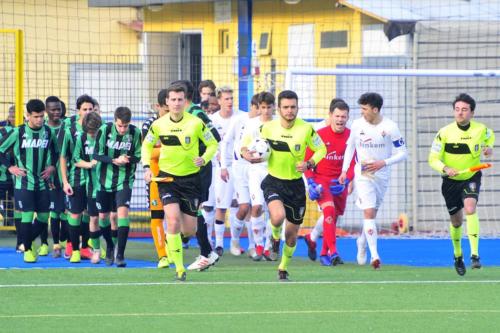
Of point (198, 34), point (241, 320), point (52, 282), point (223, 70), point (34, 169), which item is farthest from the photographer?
point (198, 34)

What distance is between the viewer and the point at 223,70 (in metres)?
23.0

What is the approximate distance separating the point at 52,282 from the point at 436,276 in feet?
13.4

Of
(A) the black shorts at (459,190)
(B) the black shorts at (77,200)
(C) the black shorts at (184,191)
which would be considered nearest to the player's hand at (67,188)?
(B) the black shorts at (77,200)

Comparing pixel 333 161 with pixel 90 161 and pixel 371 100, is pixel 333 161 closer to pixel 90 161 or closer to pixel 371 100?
pixel 371 100

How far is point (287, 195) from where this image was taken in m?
13.0

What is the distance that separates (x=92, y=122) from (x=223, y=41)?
10.3 meters

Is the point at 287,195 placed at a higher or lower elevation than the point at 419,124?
lower

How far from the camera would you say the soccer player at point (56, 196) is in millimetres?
16016

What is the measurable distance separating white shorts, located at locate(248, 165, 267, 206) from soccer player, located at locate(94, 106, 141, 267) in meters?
1.72

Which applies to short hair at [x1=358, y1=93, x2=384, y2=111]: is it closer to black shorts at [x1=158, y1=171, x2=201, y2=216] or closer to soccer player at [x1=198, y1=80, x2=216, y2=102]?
soccer player at [x1=198, y1=80, x2=216, y2=102]

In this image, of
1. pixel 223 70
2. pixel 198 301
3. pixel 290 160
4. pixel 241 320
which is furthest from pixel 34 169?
pixel 223 70

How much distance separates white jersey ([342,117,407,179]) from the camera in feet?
49.3

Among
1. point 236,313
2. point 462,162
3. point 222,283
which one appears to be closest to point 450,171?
point 462,162

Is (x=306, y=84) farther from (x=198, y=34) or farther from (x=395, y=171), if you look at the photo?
(x=198, y=34)
